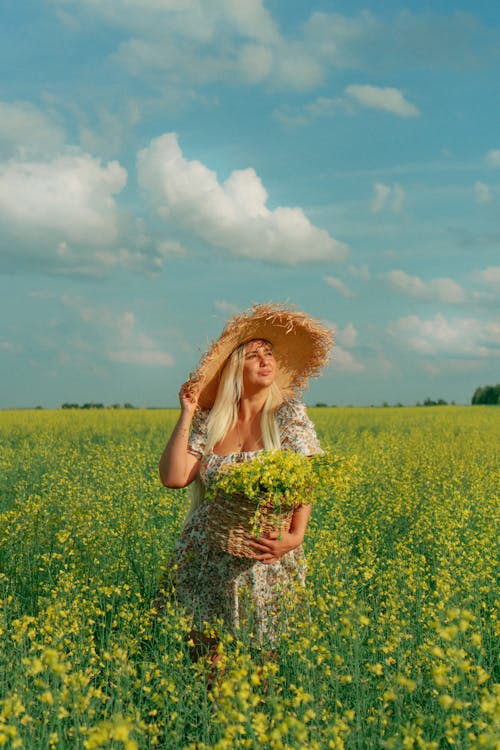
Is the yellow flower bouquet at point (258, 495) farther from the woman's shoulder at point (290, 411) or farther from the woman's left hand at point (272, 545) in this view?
the woman's shoulder at point (290, 411)

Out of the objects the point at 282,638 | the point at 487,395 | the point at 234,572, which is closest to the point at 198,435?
the point at 234,572

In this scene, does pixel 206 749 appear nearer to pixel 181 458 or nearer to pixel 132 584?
pixel 181 458

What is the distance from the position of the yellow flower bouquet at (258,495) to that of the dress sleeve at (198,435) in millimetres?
517

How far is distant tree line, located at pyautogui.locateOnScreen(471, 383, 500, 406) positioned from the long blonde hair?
63651 mm

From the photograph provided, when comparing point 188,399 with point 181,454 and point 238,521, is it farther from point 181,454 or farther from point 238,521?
point 238,521

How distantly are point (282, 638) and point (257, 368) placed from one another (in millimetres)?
1469

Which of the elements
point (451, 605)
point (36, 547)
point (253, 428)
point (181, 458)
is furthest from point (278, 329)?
point (36, 547)

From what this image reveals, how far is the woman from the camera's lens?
143 inches

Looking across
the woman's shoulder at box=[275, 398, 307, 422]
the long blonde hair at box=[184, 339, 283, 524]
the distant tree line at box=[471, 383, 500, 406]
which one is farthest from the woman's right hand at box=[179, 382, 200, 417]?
the distant tree line at box=[471, 383, 500, 406]

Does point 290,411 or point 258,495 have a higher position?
point 290,411

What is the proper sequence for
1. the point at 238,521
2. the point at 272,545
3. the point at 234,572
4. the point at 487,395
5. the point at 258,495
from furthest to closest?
1. the point at 487,395
2. the point at 234,572
3. the point at 272,545
4. the point at 238,521
5. the point at 258,495

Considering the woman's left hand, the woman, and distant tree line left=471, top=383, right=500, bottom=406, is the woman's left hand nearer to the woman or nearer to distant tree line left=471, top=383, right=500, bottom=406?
the woman

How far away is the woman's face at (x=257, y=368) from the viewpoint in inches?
159

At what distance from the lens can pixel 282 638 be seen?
11.5 ft
